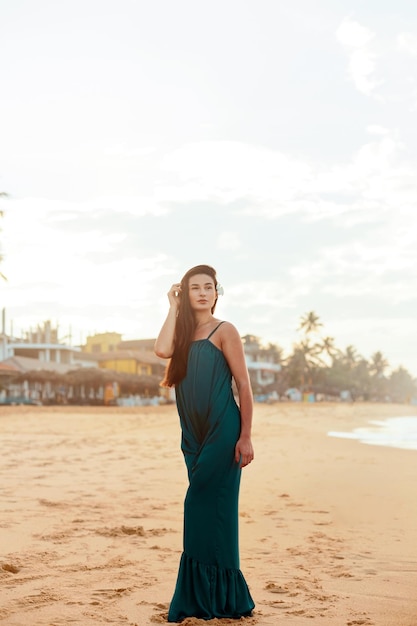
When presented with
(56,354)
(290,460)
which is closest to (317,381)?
(56,354)

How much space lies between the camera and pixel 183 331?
13.1ft

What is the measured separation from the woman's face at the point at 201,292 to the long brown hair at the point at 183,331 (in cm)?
2

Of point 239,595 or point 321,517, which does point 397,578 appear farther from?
point 321,517

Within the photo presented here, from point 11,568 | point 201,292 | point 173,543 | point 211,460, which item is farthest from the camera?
point 173,543

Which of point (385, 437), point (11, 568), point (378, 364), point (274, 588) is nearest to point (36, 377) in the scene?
point (385, 437)

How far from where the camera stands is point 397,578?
4758 millimetres

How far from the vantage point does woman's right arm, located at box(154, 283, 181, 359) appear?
13.1ft

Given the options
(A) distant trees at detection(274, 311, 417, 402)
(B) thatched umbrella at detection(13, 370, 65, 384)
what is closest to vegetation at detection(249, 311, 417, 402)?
(A) distant trees at detection(274, 311, 417, 402)

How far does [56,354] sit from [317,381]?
3772 centimetres

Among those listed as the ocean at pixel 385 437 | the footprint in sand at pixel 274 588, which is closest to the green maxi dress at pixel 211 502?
the footprint in sand at pixel 274 588

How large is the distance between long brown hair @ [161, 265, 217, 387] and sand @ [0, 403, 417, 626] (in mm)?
1258

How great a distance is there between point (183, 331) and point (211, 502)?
914mm

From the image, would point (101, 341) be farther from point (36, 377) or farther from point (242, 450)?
point (242, 450)

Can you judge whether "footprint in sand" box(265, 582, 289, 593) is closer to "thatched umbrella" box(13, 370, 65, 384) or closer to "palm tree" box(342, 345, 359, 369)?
"thatched umbrella" box(13, 370, 65, 384)
